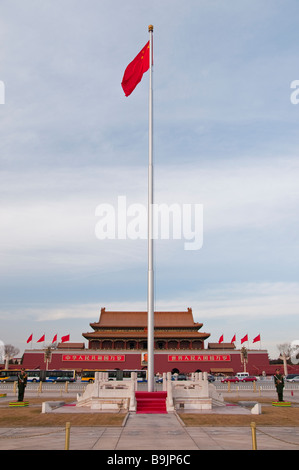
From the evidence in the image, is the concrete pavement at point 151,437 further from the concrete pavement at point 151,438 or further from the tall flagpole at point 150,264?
the tall flagpole at point 150,264

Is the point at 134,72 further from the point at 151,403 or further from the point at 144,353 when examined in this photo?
the point at 144,353

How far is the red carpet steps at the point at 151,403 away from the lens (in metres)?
15.1

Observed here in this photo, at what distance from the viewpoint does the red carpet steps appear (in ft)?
49.5

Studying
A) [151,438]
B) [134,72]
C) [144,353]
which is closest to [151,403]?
[151,438]

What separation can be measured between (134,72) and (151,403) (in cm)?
1441

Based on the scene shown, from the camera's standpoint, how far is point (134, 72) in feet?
58.8

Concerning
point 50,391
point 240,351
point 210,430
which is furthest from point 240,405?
point 240,351

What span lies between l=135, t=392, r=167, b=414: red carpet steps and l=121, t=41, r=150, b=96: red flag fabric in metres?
13.2

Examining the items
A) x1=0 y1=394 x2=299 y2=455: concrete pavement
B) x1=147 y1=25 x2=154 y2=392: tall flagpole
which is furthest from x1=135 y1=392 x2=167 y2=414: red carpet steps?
x1=0 y1=394 x2=299 y2=455: concrete pavement

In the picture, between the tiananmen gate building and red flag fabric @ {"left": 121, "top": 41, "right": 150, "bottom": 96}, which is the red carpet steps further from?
the tiananmen gate building

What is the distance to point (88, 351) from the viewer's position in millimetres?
53062
